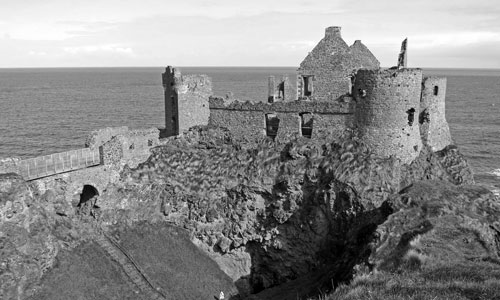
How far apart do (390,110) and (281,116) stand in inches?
355

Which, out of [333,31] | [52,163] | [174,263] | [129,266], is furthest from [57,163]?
[333,31]

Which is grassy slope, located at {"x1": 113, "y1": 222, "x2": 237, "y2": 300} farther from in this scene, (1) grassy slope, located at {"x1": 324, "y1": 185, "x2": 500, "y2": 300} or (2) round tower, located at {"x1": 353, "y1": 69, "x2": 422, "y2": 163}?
(2) round tower, located at {"x1": 353, "y1": 69, "x2": 422, "y2": 163}

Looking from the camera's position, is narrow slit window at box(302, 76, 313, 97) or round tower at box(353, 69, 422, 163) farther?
narrow slit window at box(302, 76, 313, 97)

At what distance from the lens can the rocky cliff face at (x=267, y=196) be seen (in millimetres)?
35531

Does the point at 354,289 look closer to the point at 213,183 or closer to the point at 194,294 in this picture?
the point at 194,294

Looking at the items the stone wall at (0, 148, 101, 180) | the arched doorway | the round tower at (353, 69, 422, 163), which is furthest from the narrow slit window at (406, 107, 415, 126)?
the arched doorway

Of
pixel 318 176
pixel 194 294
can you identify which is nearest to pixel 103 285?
pixel 194 294

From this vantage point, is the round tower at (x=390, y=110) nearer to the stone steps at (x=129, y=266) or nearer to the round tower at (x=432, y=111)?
the round tower at (x=432, y=111)

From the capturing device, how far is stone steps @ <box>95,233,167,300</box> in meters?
31.4

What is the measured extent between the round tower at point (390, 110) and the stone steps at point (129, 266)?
19.1m

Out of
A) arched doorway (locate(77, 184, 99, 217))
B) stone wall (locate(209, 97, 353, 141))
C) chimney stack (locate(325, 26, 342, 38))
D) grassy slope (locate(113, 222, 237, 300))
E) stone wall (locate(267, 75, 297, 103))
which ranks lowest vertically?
grassy slope (locate(113, 222, 237, 300))

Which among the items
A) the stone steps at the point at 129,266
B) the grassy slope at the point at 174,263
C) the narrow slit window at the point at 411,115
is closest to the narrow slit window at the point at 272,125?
the narrow slit window at the point at 411,115

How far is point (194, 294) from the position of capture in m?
33.5

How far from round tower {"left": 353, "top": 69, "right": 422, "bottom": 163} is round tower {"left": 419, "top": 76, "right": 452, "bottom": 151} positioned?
7.74 ft
